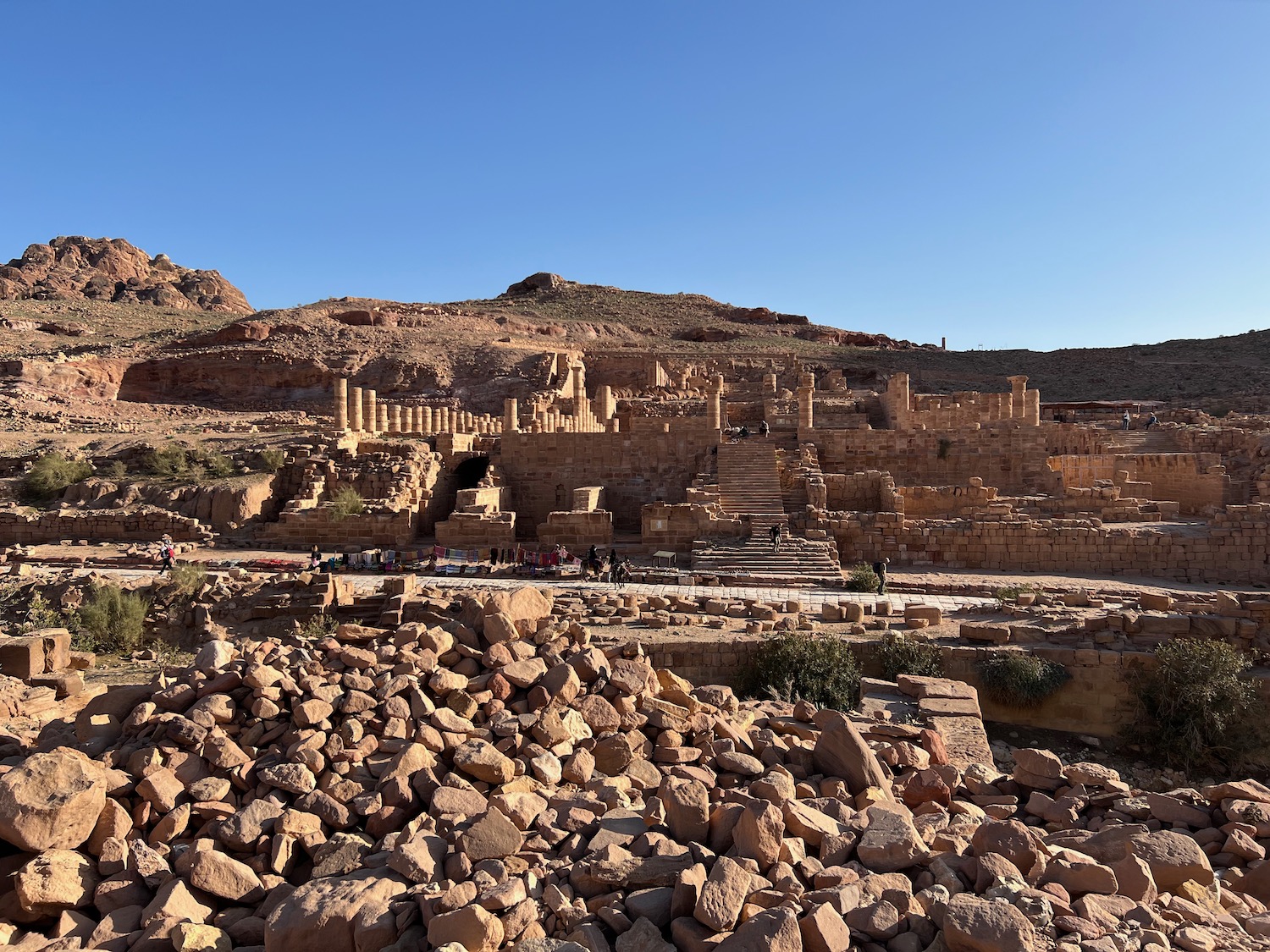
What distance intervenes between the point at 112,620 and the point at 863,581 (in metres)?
12.4

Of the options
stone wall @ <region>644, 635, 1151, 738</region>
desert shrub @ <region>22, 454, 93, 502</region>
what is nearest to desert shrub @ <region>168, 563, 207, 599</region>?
stone wall @ <region>644, 635, 1151, 738</region>

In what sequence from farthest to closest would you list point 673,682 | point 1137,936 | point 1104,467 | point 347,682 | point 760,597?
point 1104,467 < point 760,597 < point 673,682 < point 347,682 < point 1137,936

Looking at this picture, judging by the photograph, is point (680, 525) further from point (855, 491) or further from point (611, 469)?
point (855, 491)

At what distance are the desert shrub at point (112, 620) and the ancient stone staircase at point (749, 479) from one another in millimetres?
11587

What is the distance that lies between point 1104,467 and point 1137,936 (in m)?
20.0

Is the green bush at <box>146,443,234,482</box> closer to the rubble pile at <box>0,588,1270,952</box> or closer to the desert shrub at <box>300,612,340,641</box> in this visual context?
the desert shrub at <box>300,612,340,641</box>

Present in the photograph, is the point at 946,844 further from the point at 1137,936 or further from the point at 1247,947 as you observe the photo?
the point at 1247,947

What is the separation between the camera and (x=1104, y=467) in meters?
20.4

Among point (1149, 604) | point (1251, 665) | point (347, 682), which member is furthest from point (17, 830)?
point (1149, 604)

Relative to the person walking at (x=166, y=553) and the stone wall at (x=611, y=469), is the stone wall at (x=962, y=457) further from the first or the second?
the person walking at (x=166, y=553)

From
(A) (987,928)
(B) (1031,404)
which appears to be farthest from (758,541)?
(B) (1031,404)

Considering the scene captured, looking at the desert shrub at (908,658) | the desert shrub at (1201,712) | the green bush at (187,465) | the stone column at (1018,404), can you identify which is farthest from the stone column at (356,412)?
the desert shrub at (1201,712)

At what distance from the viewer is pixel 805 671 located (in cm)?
921

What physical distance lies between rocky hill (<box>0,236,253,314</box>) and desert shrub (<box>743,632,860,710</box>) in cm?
6962
